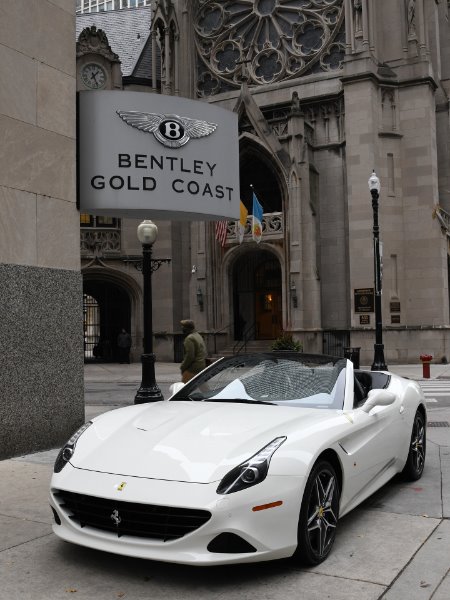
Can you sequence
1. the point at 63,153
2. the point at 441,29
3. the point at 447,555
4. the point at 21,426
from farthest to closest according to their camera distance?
the point at 441,29 → the point at 63,153 → the point at 21,426 → the point at 447,555

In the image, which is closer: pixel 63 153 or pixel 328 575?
pixel 328 575

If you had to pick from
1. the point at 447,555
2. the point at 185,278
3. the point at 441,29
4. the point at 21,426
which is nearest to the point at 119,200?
the point at 21,426

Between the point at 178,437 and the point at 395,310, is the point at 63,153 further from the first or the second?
the point at 395,310

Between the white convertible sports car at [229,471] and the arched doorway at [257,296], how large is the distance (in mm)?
26837

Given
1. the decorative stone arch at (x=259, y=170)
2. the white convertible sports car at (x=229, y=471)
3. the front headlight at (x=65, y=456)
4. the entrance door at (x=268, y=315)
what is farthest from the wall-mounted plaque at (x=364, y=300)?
the front headlight at (x=65, y=456)

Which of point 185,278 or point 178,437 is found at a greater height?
point 185,278

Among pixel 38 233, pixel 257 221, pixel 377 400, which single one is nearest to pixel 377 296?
pixel 257 221

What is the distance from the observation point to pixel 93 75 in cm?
3475

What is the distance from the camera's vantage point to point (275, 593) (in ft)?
12.7

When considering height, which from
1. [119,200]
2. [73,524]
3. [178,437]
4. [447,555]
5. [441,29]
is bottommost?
[447,555]

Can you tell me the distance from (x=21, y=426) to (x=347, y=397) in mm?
4332

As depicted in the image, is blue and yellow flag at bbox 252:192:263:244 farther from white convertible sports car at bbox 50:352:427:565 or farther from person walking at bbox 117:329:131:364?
white convertible sports car at bbox 50:352:427:565

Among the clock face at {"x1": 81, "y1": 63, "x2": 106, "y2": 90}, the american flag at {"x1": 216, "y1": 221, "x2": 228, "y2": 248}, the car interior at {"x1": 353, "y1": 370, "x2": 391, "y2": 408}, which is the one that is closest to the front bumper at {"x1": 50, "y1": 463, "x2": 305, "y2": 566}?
the car interior at {"x1": 353, "y1": 370, "x2": 391, "y2": 408}

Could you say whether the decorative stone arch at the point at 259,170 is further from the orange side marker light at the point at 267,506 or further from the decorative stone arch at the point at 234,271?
the orange side marker light at the point at 267,506
